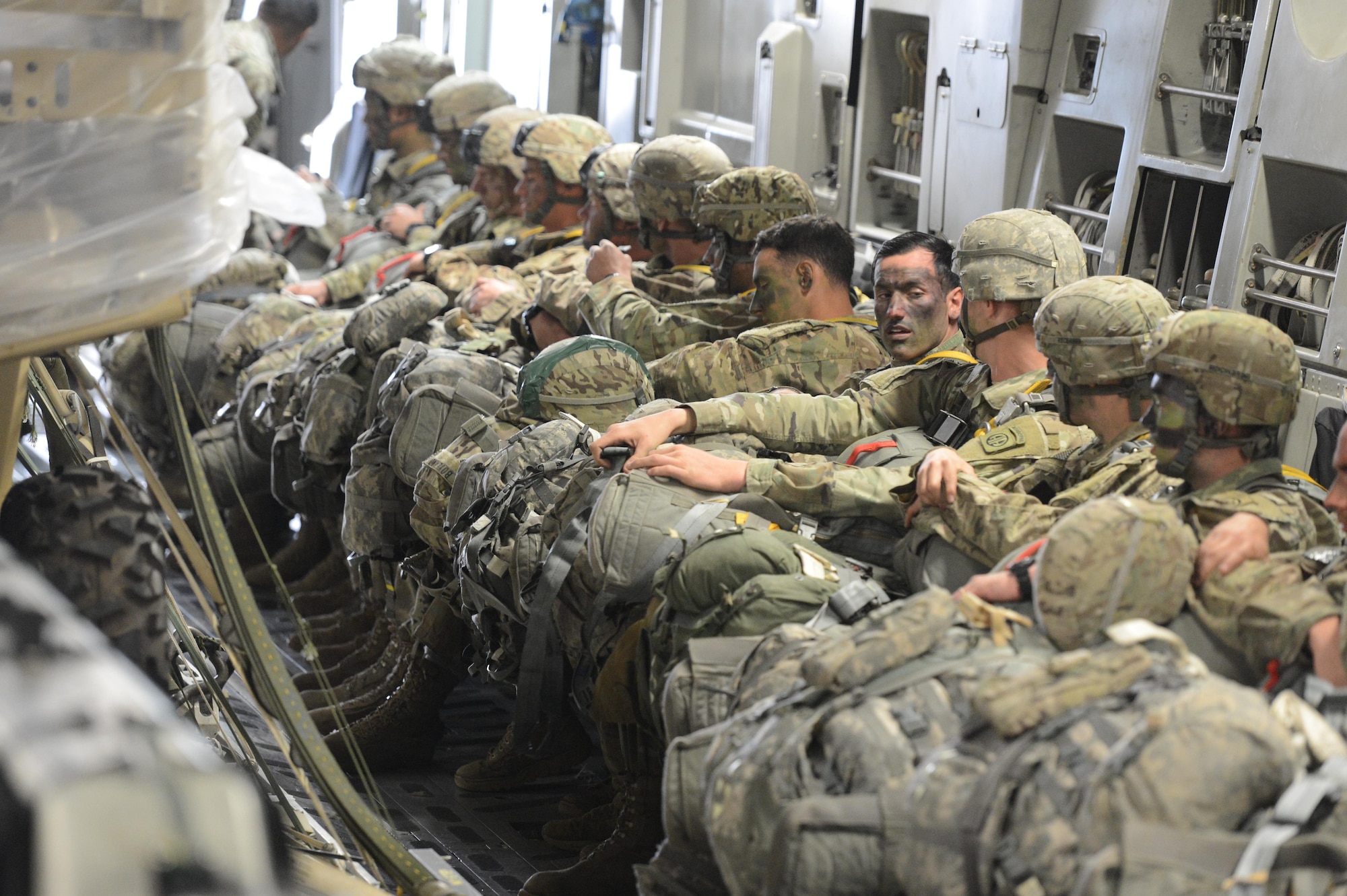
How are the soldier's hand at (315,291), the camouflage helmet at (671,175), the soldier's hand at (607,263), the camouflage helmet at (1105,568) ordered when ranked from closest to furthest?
the camouflage helmet at (1105,568), the soldier's hand at (607,263), the camouflage helmet at (671,175), the soldier's hand at (315,291)

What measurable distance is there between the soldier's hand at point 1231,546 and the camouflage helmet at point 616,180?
150 inches

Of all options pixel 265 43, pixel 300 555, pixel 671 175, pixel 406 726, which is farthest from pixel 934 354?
pixel 265 43

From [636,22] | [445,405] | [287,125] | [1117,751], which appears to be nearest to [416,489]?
[445,405]

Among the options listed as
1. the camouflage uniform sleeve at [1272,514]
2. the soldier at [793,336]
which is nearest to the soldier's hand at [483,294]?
the soldier at [793,336]

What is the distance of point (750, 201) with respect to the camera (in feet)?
16.5

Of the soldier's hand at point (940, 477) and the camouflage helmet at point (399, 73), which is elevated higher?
the camouflage helmet at point (399, 73)

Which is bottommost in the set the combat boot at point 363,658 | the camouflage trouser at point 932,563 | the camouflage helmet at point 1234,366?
the combat boot at point 363,658

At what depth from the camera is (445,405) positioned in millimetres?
4816

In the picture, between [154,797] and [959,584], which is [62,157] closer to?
[154,797]

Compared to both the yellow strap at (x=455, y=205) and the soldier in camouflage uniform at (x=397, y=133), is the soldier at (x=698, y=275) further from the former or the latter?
the soldier in camouflage uniform at (x=397, y=133)

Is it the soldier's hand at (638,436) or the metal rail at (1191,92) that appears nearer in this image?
the soldier's hand at (638,436)

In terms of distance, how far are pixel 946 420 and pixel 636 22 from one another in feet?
17.2

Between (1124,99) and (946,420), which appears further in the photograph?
(1124,99)

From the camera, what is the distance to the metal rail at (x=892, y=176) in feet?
20.5
